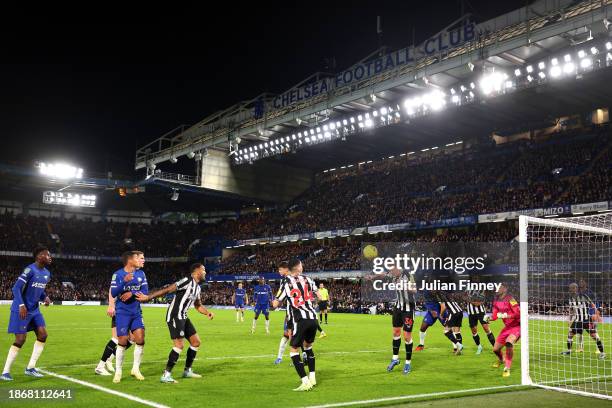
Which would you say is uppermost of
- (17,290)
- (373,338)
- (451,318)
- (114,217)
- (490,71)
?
(490,71)

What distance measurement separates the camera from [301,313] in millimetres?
9859

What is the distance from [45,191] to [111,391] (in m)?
65.9

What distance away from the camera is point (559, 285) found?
2803 centimetres

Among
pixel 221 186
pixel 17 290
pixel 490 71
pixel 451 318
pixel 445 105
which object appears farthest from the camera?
pixel 221 186

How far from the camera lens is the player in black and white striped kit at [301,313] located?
31.9 ft

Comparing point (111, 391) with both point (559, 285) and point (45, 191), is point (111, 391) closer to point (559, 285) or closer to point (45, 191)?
point (559, 285)

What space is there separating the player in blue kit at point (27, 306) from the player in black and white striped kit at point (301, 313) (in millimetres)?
4195

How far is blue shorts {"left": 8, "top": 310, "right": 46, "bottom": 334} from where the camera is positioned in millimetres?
9898

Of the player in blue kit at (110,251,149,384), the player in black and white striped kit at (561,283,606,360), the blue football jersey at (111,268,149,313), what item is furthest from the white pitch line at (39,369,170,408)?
the player in black and white striped kit at (561,283,606,360)

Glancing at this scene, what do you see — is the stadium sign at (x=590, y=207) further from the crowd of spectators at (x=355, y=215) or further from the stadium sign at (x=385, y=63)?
the stadium sign at (x=385, y=63)

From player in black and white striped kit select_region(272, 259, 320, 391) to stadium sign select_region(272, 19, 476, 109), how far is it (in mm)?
24868

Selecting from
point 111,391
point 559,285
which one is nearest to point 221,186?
point 559,285

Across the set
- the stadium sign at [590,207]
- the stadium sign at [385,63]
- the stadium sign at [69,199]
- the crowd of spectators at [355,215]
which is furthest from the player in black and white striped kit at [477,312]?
the stadium sign at [69,199]

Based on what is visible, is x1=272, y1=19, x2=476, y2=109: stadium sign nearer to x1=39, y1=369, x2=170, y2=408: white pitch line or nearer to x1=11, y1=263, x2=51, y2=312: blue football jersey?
x1=11, y1=263, x2=51, y2=312: blue football jersey
